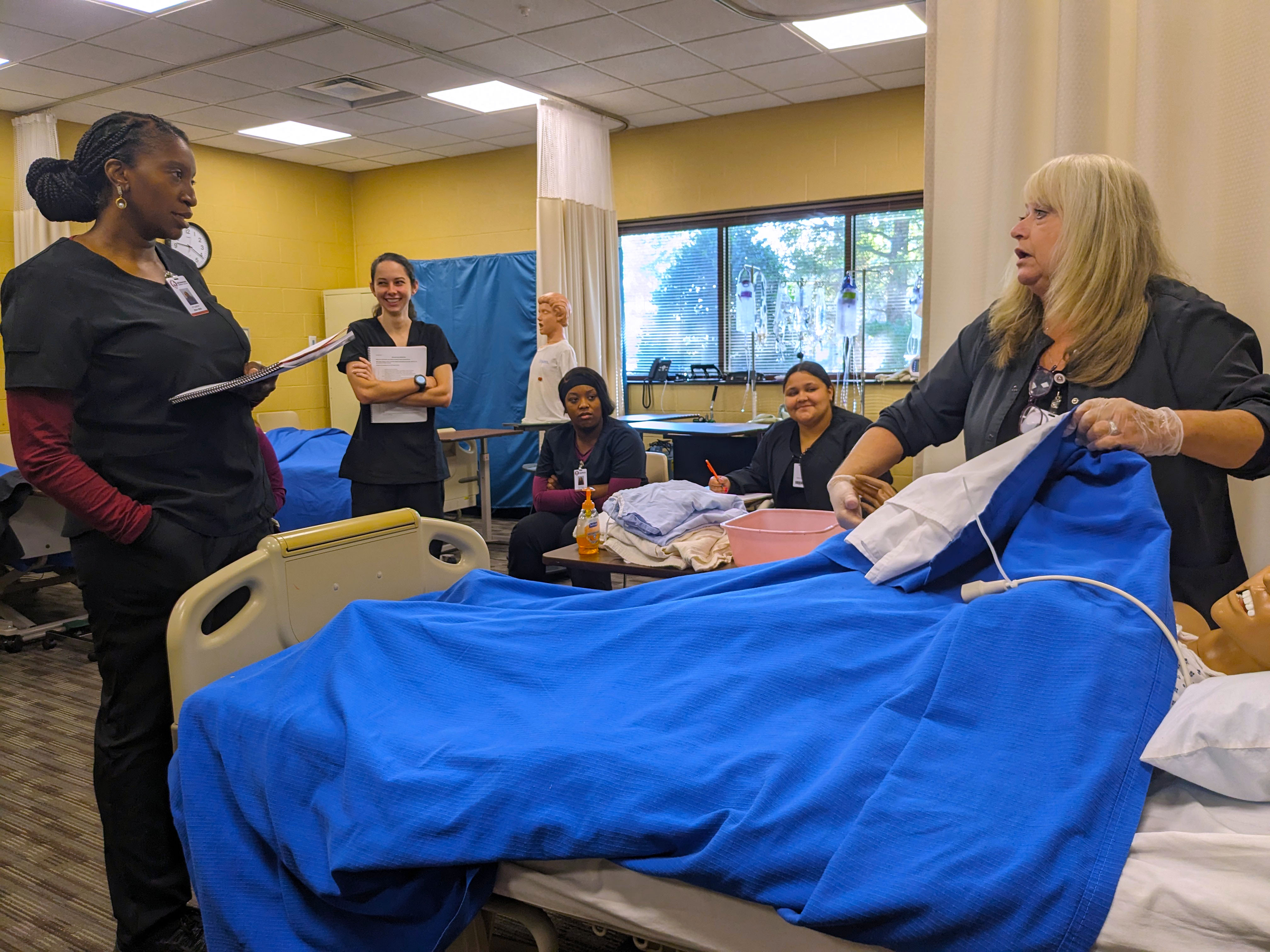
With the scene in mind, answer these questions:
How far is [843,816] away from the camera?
969 mm

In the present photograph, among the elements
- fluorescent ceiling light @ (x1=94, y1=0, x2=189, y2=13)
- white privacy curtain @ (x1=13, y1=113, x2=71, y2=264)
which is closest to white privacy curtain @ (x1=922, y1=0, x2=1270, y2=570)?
fluorescent ceiling light @ (x1=94, y1=0, x2=189, y2=13)

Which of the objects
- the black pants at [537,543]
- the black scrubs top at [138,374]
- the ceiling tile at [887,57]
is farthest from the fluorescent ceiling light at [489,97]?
the black scrubs top at [138,374]

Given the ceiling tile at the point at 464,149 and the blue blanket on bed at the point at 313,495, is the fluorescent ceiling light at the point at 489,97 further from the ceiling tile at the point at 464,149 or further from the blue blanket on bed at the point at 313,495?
the blue blanket on bed at the point at 313,495

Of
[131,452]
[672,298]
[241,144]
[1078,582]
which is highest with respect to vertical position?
[241,144]

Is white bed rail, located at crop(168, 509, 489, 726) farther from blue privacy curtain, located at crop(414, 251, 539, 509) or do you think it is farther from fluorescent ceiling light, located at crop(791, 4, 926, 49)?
blue privacy curtain, located at crop(414, 251, 539, 509)

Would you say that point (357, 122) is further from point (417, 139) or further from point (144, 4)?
point (144, 4)

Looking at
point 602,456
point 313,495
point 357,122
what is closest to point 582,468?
point 602,456

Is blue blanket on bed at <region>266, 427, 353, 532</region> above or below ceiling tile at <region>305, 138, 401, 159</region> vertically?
below

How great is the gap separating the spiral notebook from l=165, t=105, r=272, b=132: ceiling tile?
458 cm

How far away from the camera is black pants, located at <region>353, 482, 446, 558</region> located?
2969mm

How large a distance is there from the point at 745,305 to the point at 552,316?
60.3 inches

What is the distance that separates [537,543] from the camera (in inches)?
135

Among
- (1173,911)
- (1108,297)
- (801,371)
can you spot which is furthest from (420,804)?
(801,371)

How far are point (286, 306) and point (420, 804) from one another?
664 cm
